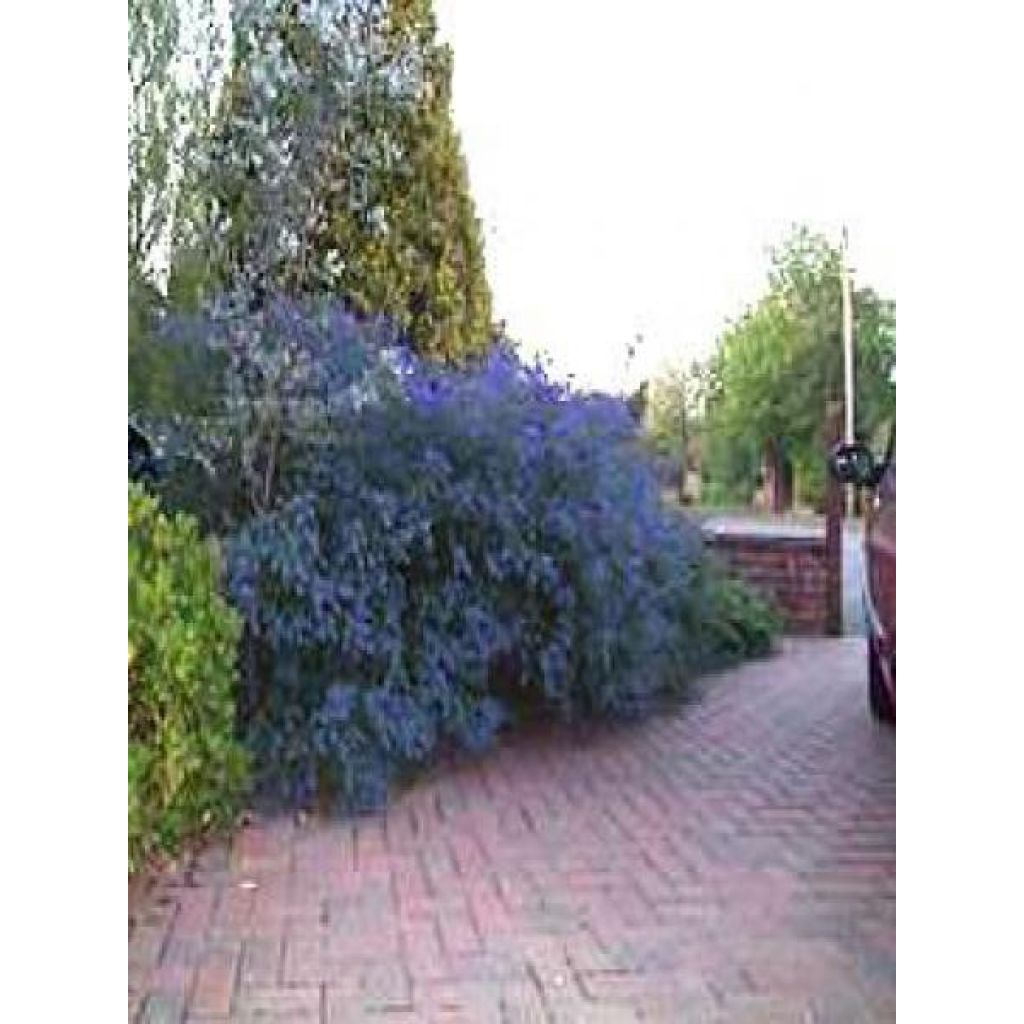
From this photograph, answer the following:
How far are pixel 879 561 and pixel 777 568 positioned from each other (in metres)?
0.94

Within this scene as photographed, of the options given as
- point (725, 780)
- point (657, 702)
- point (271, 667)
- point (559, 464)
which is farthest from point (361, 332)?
point (725, 780)

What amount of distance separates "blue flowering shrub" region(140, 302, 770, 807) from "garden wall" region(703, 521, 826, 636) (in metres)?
0.13

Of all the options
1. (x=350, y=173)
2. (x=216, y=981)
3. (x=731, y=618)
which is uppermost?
(x=350, y=173)

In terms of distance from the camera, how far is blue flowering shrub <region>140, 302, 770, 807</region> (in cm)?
385

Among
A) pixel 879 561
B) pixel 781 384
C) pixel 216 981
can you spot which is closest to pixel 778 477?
pixel 781 384

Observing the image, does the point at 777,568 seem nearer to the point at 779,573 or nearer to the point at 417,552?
the point at 779,573

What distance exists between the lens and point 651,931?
128 inches

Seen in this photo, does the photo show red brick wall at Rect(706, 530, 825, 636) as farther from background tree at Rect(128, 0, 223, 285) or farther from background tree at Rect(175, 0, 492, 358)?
background tree at Rect(128, 0, 223, 285)

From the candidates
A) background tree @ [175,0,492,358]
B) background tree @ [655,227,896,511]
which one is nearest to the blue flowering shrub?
background tree @ [175,0,492,358]

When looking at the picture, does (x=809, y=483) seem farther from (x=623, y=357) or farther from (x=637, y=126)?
(x=637, y=126)

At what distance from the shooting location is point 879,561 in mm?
2684

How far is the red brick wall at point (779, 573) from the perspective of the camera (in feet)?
11.6

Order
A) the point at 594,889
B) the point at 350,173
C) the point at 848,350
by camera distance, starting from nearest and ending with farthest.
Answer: the point at 848,350 → the point at 594,889 → the point at 350,173
